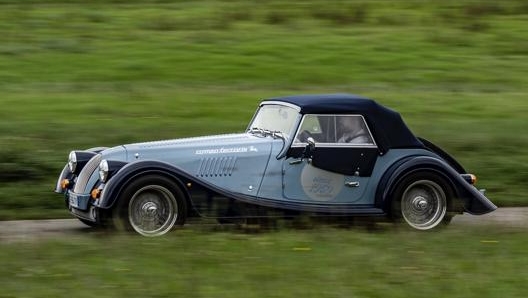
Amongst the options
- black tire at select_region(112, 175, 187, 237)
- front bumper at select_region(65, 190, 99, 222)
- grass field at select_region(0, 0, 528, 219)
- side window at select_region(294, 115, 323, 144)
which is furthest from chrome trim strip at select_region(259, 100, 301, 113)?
grass field at select_region(0, 0, 528, 219)

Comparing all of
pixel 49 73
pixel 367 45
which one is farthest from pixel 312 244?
pixel 367 45

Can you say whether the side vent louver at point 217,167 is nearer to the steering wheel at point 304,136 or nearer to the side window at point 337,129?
the steering wheel at point 304,136

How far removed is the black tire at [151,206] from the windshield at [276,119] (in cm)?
142

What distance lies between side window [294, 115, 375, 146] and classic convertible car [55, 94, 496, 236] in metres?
0.01

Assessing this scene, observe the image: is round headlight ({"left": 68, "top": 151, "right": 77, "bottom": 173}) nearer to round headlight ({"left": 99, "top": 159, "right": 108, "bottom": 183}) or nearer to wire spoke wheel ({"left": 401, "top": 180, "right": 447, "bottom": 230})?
round headlight ({"left": 99, "top": 159, "right": 108, "bottom": 183})

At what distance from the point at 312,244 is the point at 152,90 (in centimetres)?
1138

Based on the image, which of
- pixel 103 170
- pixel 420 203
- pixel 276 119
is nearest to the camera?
pixel 103 170

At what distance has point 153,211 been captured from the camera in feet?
32.8

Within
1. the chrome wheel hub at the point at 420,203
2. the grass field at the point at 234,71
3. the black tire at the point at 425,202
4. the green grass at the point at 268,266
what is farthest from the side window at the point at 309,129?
the grass field at the point at 234,71

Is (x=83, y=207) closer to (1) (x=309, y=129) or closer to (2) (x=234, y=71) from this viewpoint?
(1) (x=309, y=129)

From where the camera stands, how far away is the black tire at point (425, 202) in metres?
Result: 10.6

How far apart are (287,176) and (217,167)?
0.71 m

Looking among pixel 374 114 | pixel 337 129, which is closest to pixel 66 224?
pixel 337 129

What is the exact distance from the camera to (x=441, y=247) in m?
8.41
